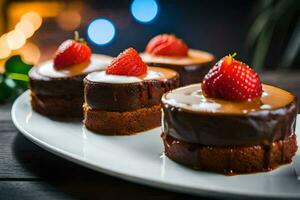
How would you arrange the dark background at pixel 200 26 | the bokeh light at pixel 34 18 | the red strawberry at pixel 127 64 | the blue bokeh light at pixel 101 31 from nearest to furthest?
1. the red strawberry at pixel 127 64
2. the dark background at pixel 200 26
3. the blue bokeh light at pixel 101 31
4. the bokeh light at pixel 34 18

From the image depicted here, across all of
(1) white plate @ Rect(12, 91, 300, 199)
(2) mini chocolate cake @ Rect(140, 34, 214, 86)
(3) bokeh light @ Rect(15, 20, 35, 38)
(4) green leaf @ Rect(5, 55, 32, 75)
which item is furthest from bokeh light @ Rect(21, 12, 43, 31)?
(1) white plate @ Rect(12, 91, 300, 199)

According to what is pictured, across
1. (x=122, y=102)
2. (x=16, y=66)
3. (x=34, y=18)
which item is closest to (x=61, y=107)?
(x=122, y=102)

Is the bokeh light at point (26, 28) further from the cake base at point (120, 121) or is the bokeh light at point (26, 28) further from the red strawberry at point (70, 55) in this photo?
the cake base at point (120, 121)

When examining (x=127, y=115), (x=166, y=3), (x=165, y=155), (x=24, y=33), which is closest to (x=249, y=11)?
(x=166, y=3)

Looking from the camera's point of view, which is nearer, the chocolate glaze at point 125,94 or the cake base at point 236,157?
the cake base at point 236,157

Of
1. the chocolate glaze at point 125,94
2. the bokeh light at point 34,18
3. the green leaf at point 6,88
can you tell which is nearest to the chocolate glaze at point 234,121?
the chocolate glaze at point 125,94

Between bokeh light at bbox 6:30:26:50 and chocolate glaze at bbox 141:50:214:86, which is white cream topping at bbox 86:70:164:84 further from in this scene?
bokeh light at bbox 6:30:26:50
